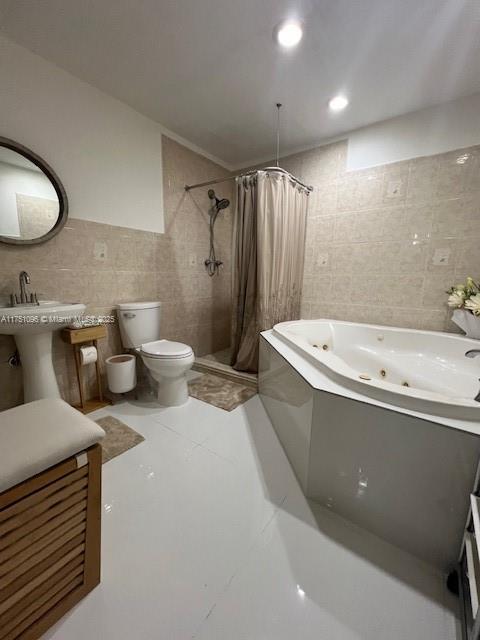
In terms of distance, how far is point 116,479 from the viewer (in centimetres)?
124

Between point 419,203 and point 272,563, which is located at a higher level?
point 419,203

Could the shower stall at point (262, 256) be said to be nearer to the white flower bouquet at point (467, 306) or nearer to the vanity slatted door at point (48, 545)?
the white flower bouquet at point (467, 306)

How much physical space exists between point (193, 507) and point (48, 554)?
1.80 feet

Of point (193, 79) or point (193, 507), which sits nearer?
point (193, 507)

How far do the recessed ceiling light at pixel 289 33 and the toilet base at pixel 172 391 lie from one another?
2.09m

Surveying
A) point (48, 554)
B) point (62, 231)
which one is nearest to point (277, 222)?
point (62, 231)

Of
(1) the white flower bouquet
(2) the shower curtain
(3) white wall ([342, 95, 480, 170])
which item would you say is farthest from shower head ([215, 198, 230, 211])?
(1) the white flower bouquet

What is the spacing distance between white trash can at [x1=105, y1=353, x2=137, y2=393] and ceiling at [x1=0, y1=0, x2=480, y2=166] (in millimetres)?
1892

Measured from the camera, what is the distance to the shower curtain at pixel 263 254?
209cm

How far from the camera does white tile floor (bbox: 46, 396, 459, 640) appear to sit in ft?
2.40

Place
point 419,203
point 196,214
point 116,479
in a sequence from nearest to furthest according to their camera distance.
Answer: point 116,479 < point 419,203 < point 196,214

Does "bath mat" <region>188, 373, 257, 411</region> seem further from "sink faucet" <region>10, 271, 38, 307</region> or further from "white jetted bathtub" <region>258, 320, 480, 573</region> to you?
"sink faucet" <region>10, 271, 38, 307</region>

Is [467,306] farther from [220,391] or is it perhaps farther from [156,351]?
[156,351]

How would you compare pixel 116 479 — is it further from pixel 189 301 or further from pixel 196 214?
pixel 196 214
